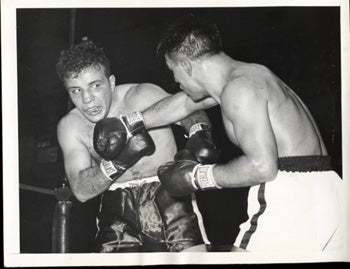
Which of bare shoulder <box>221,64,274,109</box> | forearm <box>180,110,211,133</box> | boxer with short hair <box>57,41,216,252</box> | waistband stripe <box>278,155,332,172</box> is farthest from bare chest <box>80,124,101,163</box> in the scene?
waistband stripe <box>278,155,332,172</box>

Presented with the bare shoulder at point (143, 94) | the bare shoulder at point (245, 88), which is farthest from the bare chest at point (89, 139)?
the bare shoulder at point (245, 88)

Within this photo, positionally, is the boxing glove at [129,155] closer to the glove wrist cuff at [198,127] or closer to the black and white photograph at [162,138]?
the black and white photograph at [162,138]

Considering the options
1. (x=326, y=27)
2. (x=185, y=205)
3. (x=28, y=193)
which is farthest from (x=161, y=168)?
(x=326, y=27)

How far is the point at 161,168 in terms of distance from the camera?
4.40ft

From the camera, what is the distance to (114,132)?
4.41 ft

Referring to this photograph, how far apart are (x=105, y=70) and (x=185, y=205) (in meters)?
0.39

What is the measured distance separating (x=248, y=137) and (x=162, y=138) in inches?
8.4

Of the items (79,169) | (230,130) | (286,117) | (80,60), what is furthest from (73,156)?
(286,117)

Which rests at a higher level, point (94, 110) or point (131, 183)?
point (94, 110)

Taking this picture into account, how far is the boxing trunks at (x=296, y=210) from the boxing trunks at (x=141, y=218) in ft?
0.45

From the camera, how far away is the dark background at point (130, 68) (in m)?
1.35

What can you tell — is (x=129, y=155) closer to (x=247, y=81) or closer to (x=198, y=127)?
(x=198, y=127)

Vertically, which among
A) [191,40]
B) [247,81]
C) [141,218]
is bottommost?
[141,218]

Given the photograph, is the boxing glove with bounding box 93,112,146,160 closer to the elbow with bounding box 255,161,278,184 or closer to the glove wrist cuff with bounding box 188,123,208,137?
the glove wrist cuff with bounding box 188,123,208,137
